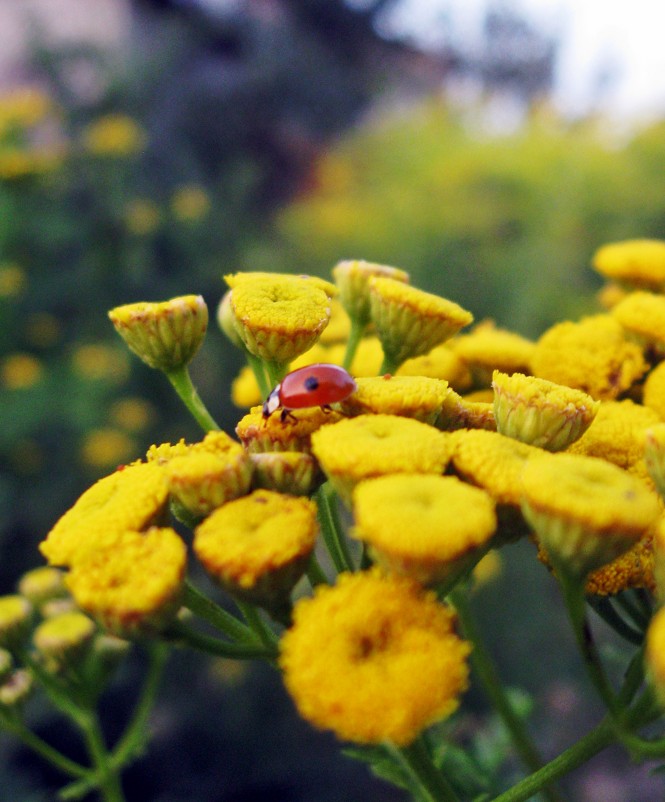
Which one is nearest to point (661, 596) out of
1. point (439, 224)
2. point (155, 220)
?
point (155, 220)

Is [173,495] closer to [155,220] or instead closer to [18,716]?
[18,716]

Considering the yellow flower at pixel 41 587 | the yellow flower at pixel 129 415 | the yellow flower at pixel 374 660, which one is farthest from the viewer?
the yellow flower at pixel 129 415

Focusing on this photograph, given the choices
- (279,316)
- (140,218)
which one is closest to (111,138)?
(140,218)

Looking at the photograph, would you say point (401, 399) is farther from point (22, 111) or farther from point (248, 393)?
point (22, 111)

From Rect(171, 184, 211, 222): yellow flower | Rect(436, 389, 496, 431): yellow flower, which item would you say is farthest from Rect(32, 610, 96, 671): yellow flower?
Rect(171, 184, 211, 222): yellow flower

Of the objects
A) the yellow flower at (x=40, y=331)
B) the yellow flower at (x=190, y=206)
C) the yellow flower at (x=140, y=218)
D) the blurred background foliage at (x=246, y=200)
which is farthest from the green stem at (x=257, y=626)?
the yellow flower at (x=190, y=206)

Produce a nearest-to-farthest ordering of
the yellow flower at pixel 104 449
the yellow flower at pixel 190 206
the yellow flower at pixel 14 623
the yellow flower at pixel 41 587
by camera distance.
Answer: the yellow flower at pixel 14 623 < the yellow flower at pixel 41 587 < the yellow flower at pixel 104 449 < the yellow flower at pixel 190 206

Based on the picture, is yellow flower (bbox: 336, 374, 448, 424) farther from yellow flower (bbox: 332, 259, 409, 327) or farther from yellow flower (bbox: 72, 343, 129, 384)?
yellow flower (bbox: 72, 343, 129, 384)

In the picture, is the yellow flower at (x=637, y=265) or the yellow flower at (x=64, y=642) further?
the yellow flower at (x=64, y=642)

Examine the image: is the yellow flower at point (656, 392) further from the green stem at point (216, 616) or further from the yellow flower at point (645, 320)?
the green stem at point (216, 616)
